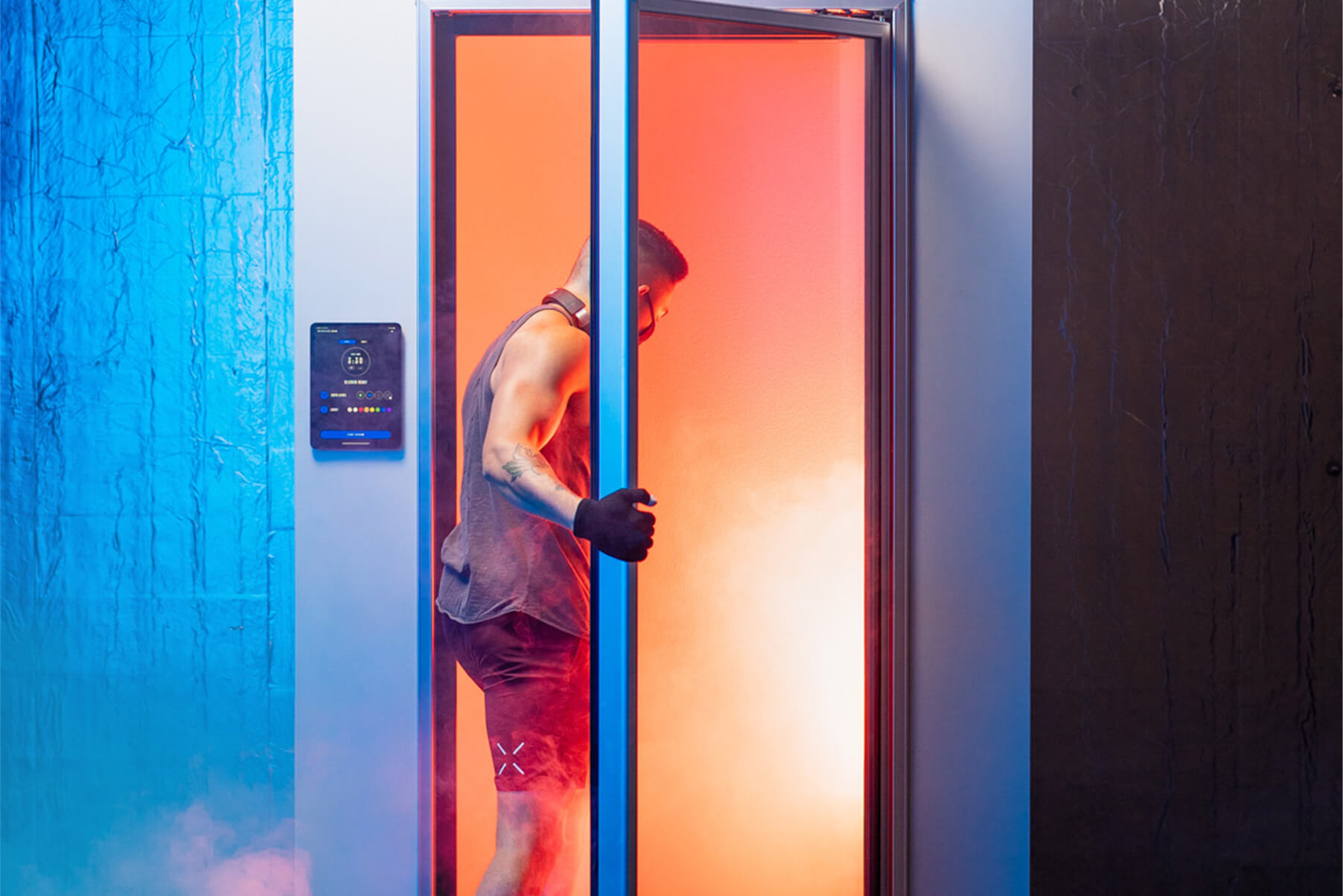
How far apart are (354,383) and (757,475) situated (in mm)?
727

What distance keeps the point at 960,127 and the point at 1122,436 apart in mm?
601

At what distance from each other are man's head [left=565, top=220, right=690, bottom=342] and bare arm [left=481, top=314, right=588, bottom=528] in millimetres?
154

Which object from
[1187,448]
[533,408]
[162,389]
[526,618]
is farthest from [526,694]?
[1187,448]

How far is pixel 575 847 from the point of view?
4.44 feet

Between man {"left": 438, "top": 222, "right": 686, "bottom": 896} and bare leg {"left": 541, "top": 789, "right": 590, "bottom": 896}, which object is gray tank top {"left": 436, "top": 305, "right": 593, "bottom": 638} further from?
bare leg {"left": 541, "top": 789, "right": 590, "bottom": 896}

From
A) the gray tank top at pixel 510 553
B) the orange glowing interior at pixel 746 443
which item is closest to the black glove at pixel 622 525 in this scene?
the orange glowing interior at pixel 746 443

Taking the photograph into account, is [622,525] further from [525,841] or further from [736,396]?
[525,841]

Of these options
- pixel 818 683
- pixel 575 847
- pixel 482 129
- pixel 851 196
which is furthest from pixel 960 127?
pixel 575 847

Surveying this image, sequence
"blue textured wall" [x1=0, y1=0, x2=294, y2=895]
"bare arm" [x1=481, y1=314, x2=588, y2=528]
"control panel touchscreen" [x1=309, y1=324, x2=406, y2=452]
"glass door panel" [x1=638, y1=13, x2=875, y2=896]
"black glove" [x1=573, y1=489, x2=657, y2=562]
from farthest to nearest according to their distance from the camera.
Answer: "blue textured wall" [x1=0, y1=0, x2=294, y2=895] → "control panel touchscreen" [x1=309, y1=324, x2=406, y2=452] → "glass door panel" [x1=638, y1=13, x2=875, y2=896] → "bare arm" [x1=481, y1=314, x2=588, y2=528] → "black glove" [x1=573, y1=489, x2=657, y2=562]

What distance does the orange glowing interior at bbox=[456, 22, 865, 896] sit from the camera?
1221mm

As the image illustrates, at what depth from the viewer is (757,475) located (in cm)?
129

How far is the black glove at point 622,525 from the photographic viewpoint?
91 centimetres

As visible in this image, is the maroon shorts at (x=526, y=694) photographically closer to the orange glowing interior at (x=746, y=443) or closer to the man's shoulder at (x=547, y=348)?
the orange glowing interior at (x=746, y=443)

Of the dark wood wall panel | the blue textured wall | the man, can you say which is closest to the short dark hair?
the man
